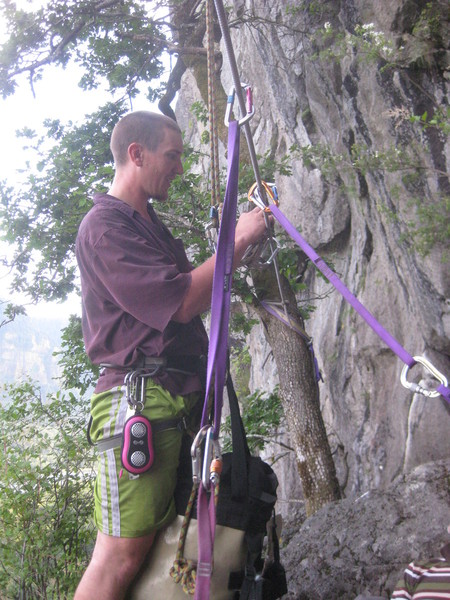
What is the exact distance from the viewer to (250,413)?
20.0 ft

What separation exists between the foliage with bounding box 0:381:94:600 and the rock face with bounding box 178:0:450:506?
295 centimetres

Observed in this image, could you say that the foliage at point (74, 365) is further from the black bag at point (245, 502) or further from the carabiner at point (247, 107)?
the carabiner at point (247, 107)

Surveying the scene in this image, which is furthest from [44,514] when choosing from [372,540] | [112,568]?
[112,568]

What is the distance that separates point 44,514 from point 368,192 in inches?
173

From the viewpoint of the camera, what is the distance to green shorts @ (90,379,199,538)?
5.99 feet

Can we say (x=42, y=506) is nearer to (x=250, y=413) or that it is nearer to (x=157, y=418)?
(x=250, y=413)

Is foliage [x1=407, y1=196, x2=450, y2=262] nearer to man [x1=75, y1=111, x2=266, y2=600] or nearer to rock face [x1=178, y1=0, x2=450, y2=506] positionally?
rock face [x1=178, y1=0, x2=450, y2=506]

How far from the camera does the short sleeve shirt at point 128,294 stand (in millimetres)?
1832

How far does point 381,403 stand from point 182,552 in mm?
4587

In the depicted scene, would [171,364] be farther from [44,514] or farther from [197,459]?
[44,514]

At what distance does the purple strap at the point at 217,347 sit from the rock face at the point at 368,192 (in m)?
2.56

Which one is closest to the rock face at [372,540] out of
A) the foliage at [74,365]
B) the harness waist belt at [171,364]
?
the harness waist belt at [171,364]

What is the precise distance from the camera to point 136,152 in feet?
7.08

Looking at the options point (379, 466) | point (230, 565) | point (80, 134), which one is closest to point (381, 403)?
point (379, 466)
